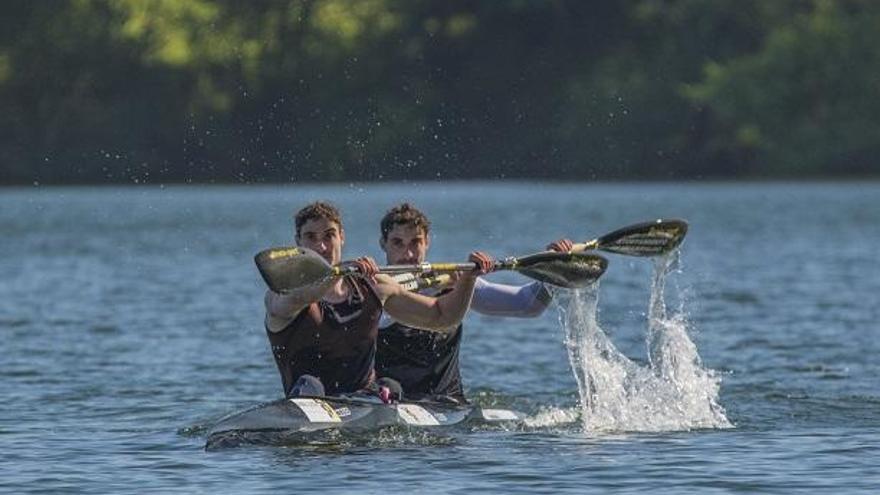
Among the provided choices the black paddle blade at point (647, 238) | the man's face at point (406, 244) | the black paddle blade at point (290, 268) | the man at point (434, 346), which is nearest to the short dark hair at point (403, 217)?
the man's face at point (406, 244)

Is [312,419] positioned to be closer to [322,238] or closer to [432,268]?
[322,238]

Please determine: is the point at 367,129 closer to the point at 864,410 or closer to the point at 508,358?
the point at 508,358

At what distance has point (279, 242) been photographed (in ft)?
150

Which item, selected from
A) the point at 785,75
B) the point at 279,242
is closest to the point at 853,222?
the point at 279,242

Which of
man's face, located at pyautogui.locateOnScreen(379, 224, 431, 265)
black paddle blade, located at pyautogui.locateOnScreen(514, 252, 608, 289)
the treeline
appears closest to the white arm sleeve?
black paddle blade, located at pyautogui.locateOnScreen(514, 252, 608, 289)

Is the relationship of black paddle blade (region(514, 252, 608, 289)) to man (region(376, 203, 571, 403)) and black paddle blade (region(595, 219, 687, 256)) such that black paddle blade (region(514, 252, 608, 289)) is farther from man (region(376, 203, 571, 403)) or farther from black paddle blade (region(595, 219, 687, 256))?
black paddle blade (region(595, 219, 687, 256))

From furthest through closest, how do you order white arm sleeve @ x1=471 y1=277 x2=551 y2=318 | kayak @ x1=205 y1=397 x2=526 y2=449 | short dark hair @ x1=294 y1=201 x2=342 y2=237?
white arm sleeve @ x1=471 y1=277 x2=551 y2=318 < kayak @ x1=205 y1=397 x2=526 y2=449 < short dark hair @ x1=294 y1=201 x2=342 y2=237

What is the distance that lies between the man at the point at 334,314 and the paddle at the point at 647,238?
7.15 feet

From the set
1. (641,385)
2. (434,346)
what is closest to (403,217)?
(434,346)

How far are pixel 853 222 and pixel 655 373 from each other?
120 ft

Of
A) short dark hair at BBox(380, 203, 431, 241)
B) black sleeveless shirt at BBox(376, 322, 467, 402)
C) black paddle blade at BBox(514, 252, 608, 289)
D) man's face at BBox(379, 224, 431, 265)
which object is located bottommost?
black sleeveless shirt at BBox(376, 322, 467, 402)

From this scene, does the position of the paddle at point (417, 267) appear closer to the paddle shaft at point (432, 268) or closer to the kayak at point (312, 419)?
the paddle shaft at point (432, 268)

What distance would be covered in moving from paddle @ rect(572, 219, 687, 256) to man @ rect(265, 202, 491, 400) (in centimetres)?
218

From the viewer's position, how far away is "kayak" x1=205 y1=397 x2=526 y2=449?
15141 millimetres
